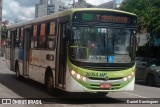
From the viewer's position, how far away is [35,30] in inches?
728

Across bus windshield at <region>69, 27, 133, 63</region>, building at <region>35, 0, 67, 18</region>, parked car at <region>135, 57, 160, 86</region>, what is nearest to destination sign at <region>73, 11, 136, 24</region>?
bus windshield at <region>69, 27, 133, 63</region>

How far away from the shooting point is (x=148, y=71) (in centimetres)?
2381

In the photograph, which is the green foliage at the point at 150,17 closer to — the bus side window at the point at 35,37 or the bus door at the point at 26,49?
the bus door at the point at 26,49

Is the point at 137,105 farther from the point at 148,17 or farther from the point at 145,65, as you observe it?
the point at 148,17

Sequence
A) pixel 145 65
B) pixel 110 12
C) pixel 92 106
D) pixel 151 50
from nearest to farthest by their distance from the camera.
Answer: pixel 92 106 < pixel 110 12 < pixel 145 65 < pixel 151 50

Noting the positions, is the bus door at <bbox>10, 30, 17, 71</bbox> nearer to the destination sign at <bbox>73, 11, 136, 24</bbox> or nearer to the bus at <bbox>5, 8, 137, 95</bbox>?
the bus at <bbox>5, 8, 137, 95</bbox>

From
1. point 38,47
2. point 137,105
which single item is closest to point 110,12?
point 137,105

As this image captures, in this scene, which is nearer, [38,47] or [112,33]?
[112,33]

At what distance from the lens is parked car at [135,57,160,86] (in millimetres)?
23203

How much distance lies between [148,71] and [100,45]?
1075cm

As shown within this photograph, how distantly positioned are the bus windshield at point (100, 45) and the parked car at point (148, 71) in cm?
948

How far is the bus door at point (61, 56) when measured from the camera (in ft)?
46.6

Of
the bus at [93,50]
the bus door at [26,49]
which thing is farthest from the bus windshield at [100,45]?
the bus door at [26,49]

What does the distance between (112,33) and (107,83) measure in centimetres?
164
